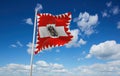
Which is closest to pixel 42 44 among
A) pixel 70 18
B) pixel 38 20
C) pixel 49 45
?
pixel 49 45

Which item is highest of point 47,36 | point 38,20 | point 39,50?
point 38,20

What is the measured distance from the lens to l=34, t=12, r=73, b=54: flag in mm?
24250

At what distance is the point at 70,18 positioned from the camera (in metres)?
25.3

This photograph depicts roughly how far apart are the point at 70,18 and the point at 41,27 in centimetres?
327

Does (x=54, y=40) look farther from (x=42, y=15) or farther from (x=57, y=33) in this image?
(x=42, y=15)

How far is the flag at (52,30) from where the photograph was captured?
79.6 ft

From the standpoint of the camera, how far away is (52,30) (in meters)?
24.5

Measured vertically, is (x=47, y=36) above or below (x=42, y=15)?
below

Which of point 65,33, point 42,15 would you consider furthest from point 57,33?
point 42,15

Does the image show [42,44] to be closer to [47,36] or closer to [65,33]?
[47,36]

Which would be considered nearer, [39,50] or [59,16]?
[39,50]

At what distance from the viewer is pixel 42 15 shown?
81.4 ft

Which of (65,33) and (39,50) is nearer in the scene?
(39,50)

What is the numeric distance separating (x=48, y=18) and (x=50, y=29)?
118cm
